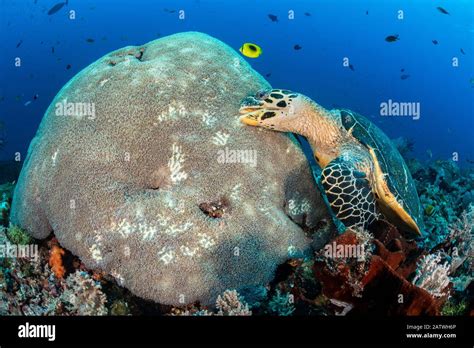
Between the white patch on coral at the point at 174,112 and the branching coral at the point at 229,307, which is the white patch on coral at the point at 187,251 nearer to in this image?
the branching coral at the point at 229,307

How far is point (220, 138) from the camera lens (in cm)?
379

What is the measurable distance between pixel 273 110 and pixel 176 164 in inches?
50.6

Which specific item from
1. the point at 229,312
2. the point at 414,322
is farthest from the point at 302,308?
the point at 414,322

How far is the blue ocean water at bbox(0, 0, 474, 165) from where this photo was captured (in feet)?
189

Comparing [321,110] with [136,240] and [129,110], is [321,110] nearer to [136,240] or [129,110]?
[129,110]

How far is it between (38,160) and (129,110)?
1.17 metres

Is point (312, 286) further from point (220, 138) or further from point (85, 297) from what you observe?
point (85, 297)

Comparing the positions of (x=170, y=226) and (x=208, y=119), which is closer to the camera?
(x=170, y=226)

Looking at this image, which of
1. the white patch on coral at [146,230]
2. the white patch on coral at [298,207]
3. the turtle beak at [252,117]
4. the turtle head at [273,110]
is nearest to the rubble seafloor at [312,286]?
the white patch on coral at [298,207]

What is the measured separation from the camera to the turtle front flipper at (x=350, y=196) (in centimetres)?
367

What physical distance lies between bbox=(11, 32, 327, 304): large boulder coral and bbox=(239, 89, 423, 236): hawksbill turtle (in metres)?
0.27

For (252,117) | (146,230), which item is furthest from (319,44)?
(146,230)

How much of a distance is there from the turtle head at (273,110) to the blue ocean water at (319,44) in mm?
53589

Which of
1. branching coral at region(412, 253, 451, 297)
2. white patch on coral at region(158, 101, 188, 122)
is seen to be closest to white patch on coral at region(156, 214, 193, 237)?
white patch on coral at region(158, 101, 188, 122)
